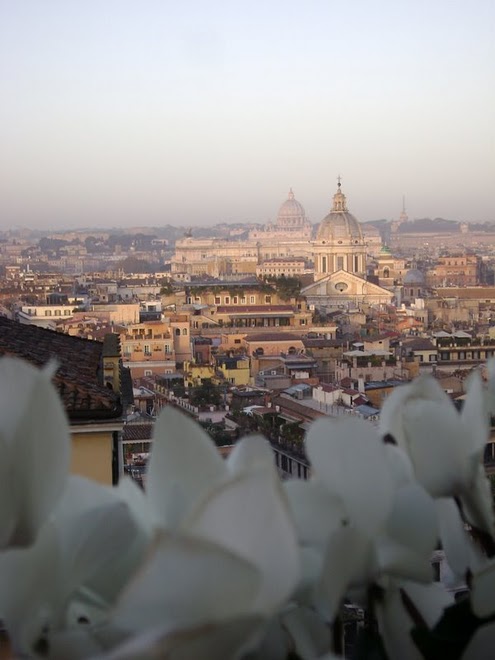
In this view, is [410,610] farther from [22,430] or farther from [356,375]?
[356,375]

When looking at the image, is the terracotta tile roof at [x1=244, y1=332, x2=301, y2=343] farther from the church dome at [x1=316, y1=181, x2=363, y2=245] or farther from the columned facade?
the church dome at [x1=316, y1=181, x2=363, y2=245]

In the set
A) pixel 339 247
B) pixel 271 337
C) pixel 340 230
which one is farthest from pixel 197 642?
pixel 340 230

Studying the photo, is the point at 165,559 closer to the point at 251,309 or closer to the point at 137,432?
the point at 137,432

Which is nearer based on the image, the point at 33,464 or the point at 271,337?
the point at 33,464

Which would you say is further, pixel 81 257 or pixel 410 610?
pixel 81 257

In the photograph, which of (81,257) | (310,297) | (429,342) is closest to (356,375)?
(429,342)

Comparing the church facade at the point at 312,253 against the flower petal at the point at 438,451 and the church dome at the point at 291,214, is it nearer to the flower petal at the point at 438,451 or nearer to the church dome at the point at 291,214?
the church dome at the point at 291,214

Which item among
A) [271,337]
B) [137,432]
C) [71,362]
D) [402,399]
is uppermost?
[402,399]
